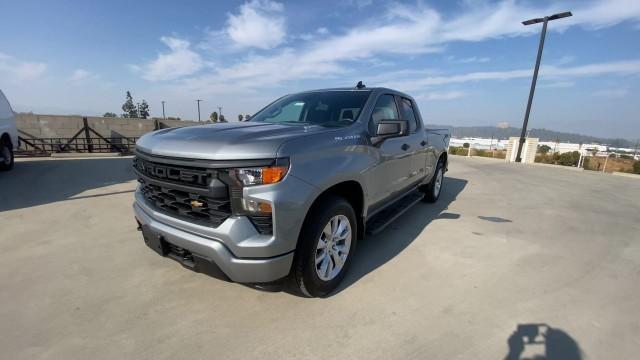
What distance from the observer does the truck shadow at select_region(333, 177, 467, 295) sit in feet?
10.1

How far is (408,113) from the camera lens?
4.49 metres

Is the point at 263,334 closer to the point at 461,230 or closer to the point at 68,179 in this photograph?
the point at 461,230

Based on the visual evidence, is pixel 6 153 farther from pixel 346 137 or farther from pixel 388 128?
pixel 388 128

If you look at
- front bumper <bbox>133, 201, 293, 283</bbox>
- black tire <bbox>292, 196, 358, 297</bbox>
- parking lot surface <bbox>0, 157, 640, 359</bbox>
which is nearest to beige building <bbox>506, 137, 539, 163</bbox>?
parking lot surface <bbox>0, 157, 640, 359</bbox>

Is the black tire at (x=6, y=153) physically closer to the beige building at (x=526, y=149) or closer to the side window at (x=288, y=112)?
the side window at (x=288, y=112)

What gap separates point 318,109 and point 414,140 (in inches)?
61.7

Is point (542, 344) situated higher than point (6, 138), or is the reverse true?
point (6, 138)

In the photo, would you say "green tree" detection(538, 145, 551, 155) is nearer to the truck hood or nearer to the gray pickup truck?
the gray pickup truck

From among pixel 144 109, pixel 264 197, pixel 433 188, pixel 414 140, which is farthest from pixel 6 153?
pixel 144 109

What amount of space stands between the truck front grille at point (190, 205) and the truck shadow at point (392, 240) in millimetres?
1255

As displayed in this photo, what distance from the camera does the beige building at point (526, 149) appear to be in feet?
44.8

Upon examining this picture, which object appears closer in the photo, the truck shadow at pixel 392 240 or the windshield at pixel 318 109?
the truck shadow at pixel 392 240

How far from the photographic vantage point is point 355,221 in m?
2.82

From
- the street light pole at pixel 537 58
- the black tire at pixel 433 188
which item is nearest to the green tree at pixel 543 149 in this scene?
the street light pole at pixel 537 58
